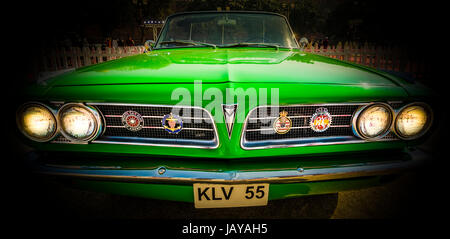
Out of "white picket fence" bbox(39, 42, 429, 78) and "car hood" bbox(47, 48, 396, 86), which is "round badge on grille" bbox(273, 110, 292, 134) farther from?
"white picket fence" bbox(39, 42, 429, 78)

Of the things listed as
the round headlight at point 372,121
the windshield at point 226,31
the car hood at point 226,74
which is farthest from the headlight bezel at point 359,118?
the windshield at point 226,31

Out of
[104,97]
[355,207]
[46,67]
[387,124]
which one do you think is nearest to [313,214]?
[355,207]

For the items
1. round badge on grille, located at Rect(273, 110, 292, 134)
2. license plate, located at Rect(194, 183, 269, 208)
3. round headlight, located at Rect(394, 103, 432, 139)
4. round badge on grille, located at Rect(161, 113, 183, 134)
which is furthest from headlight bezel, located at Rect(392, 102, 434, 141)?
round badge on grille, located at Rect(161, 113, 183, 134)

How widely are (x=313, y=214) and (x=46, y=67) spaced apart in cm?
864

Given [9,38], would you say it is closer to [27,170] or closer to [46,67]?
[46,67]

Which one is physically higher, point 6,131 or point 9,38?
point 9,38

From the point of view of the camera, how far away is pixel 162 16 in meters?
34.6

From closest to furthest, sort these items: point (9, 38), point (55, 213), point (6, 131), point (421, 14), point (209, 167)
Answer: point (209, 167)
point (6, 131)
point (55, 213)
point (9, 38)
point (421, 14)

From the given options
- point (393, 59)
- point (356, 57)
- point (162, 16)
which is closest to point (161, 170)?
point (393, 59)

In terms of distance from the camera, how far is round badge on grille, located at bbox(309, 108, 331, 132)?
1329 millimetres

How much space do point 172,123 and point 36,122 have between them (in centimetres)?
76

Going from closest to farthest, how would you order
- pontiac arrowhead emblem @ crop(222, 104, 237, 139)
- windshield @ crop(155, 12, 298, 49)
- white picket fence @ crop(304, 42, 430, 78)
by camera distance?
pontiac arrowhead emblem @ crop(222, 104, 237, 139) < windshield @ crop(155, 12, 298, 49) < white picket fence @ crop(304, 42, 430, 78)

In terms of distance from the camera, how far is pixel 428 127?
1.35 metres

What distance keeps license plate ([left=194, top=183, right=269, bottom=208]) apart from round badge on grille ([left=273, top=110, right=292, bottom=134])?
Result: 0.31 metres
